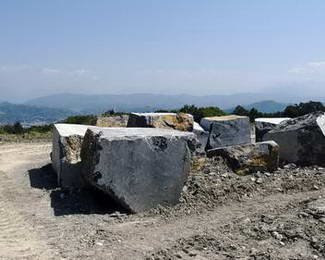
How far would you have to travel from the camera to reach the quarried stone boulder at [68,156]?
10867mm

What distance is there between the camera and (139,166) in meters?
8.86

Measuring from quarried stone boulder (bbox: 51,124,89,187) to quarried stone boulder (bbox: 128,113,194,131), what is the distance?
55.7 inches

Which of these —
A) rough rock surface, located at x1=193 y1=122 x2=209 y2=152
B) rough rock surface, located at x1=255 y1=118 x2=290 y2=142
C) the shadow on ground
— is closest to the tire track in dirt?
the shadow on ground

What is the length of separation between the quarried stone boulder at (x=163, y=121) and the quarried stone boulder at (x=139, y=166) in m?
3.37

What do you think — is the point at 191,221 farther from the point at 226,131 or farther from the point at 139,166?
the point at 226,131

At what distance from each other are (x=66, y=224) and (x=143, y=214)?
121cm

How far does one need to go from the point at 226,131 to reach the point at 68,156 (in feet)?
15.3

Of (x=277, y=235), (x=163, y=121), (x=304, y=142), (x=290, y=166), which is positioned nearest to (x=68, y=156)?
(x=163, y=121)

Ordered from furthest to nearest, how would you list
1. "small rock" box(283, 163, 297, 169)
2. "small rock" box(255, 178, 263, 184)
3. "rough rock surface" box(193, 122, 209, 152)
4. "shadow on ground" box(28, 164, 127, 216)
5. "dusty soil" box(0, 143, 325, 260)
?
"rough rock surface" box(193, 122, 209, 152), "small rock" box(283, 163, 297, 169), "small rock" box(255, 178, 263, 184), "shadow on ground" box(28, 164, 127, 216), "dusty soil" box(0, 143, 325, 260)

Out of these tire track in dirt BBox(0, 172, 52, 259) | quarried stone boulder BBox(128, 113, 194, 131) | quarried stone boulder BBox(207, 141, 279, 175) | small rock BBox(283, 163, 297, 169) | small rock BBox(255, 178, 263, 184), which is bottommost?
tire track in dirt BBox(0, 172, 52, 259)

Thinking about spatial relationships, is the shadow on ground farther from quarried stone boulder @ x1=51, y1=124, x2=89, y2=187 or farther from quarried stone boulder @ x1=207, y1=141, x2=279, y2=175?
quarried stone boulder @ x1=207, y1=141, x2=279, y2=175

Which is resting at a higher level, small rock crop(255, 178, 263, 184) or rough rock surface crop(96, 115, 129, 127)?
rough rock surface crop(96, 115, 129, 127)

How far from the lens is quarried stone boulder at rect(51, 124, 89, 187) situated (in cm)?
1087

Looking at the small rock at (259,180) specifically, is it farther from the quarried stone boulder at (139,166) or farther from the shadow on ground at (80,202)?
the shadow on ground at (80,202)
